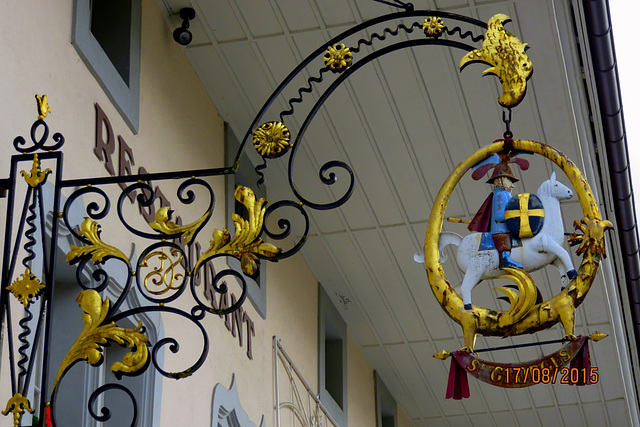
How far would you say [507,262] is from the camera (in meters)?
3.27

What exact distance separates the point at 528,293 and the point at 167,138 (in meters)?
2.91

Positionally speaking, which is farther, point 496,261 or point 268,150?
point 268,150

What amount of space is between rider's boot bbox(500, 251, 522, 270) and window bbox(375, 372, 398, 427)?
22.5 ft

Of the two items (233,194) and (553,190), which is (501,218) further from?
(233,194)

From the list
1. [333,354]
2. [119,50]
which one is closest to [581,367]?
[119,50]

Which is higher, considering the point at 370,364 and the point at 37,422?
the point at 370,364

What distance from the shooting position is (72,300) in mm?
4441

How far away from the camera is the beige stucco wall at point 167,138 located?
405 cm

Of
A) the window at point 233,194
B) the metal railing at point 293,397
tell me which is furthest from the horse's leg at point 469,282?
the metal railing at point 293,397

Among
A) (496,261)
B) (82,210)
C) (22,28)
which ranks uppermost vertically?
(22,28)

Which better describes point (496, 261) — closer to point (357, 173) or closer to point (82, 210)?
point (82, 210)

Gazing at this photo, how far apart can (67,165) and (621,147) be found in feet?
11.8

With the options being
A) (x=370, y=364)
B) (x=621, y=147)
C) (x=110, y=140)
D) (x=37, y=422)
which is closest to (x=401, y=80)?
(x=621, y=147)

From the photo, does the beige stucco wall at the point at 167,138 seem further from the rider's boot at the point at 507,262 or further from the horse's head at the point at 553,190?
the horse's head at the point at 553,190
